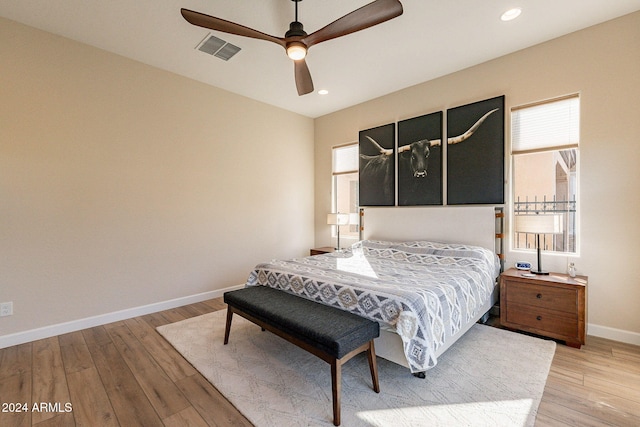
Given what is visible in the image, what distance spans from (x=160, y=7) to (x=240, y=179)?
233cm

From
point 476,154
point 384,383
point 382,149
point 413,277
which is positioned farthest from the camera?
point 382,149

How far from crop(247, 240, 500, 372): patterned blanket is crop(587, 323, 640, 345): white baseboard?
3.14 ft

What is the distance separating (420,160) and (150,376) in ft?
12.7

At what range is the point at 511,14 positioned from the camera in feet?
8.61

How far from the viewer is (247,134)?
4.55 m

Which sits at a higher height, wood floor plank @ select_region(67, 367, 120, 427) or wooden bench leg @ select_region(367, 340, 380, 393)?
wooden bench leg @ select_region(367, 340, 380, 393)

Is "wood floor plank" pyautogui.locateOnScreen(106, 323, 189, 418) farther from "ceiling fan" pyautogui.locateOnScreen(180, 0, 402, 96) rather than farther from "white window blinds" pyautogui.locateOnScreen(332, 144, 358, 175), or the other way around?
"white window blinds" pyautogui.locateOnScreen(332, 144, 358, 175)

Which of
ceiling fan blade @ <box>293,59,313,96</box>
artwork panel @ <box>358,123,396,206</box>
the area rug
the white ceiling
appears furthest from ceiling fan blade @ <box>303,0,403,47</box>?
the area rug

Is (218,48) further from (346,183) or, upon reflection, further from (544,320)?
(544,320)

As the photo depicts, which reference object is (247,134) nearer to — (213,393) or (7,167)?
(7,167)

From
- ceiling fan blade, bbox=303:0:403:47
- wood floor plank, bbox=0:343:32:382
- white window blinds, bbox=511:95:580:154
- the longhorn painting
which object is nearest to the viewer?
ceiling fan blade, bbox=303:0:403:47

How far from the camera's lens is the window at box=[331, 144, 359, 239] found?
505 cm

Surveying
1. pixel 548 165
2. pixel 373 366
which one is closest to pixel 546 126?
pixel 548 165

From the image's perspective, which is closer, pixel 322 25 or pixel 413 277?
pixel 413 277
